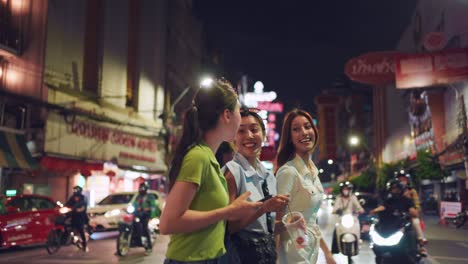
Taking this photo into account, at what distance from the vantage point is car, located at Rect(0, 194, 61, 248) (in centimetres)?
1349

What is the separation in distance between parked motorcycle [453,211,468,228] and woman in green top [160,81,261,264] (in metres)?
21.6

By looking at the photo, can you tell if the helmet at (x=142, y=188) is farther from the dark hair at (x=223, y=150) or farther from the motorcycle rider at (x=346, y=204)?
the dark hair at (x=223, y=150)

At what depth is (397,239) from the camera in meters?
7.90

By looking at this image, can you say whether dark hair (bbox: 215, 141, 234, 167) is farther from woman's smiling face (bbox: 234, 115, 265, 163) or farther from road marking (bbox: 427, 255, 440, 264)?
road marking (bbox: 427, 255, 440, 264)

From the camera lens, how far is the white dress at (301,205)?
340cm

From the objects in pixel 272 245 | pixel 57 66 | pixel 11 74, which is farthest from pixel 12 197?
pixel 272 245

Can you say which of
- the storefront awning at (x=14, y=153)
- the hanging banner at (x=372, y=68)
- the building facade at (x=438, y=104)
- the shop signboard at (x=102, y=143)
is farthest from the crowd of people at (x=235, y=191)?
the building facade at (x=438, y=104)

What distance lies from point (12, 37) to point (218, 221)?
2022 cm

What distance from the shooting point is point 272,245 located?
11.0 ft

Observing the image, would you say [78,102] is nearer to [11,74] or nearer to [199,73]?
[11,74]

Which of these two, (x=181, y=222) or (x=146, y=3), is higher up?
(x=146, y=3)

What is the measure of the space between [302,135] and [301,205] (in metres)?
0.64

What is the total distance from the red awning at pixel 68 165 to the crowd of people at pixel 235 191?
1767 centimetres

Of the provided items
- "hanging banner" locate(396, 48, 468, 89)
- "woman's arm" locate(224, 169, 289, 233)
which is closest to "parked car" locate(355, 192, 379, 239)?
"hanging banner" locate(396, 48, 468, 89)
